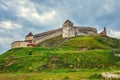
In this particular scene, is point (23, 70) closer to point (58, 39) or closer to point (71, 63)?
point (71, 63)

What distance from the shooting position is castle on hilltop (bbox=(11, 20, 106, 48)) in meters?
164

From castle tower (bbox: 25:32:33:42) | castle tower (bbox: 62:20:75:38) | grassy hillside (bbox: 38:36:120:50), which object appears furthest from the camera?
castle tower (bbox: 25:32:33:42)

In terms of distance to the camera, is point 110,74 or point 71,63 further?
point 71,63

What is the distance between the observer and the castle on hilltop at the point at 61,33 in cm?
16412

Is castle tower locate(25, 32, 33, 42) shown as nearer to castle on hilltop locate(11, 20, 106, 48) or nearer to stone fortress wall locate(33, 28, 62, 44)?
castle on hilltop locate(11, 20, 106, 48)

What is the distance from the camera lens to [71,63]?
91688mm

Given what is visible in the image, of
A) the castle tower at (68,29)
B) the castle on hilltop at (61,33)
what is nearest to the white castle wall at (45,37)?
the castle on hilltop at (61,33)

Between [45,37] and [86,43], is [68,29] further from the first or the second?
[86,43]

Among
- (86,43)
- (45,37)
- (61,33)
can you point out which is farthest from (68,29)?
(86,43)

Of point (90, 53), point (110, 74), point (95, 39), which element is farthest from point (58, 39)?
point (110, 74)

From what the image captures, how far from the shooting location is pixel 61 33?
170m

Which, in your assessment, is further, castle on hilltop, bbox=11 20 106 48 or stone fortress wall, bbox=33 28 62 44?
stone fortress wall, bbox=33 28 62 44

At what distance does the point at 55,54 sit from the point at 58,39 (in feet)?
206

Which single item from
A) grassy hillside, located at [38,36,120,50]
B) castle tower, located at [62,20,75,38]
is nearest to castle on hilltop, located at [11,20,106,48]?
castle tower, located at [62,20,75,38]
